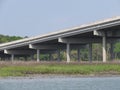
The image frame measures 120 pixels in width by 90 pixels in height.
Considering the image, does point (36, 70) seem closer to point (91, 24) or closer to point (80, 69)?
point (80, 69)

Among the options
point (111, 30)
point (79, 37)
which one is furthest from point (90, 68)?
point (79, 37)

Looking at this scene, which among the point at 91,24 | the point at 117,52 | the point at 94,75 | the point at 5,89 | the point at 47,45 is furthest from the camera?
the point at 117,52

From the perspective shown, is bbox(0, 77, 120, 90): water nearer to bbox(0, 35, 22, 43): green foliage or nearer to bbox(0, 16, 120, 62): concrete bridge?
bbox(0, 16, 120, 62): concrete bridge

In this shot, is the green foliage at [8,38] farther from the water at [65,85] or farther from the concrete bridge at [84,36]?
the water at [65,85]

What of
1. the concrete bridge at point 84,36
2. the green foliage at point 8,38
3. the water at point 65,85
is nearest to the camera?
the water at point 65,85

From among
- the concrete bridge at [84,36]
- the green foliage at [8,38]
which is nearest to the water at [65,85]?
the concrete bridge at [84,36]

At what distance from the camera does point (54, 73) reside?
5247 cm

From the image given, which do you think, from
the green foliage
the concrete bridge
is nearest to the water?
the concrete bridge

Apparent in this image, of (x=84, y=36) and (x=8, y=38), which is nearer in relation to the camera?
(x=84, y=36)

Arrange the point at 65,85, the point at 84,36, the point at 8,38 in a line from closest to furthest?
the point at 65,85 < the point at 84,36 < the point at 8,38

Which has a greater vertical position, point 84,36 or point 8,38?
point 8,38

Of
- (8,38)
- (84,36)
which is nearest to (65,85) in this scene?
(84,36)

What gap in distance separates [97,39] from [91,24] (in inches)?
637

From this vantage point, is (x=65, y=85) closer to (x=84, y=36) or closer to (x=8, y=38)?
(x=84, y=36)
